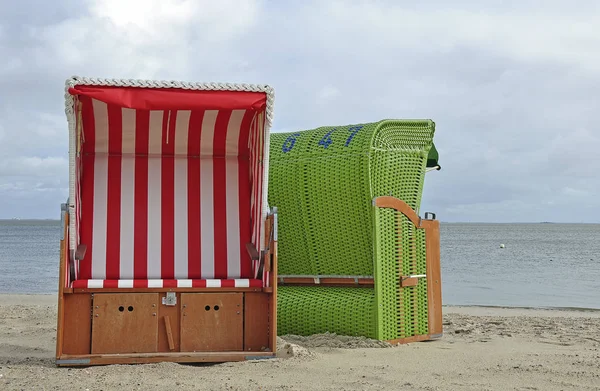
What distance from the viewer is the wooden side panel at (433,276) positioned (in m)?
6.65

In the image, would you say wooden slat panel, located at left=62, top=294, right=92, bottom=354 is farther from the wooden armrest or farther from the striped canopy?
the striped canopy

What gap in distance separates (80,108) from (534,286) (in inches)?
638

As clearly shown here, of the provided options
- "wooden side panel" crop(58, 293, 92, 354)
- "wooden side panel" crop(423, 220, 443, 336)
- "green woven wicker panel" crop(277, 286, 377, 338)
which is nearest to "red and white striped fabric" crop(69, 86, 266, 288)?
"wooden side panel" crop(58, 293, 92, 354)

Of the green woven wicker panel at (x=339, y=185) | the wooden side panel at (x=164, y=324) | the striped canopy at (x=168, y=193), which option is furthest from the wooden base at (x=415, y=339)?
the wooden side panel at (x=164, y=324)

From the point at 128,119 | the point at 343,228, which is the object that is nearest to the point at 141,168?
the point at 128,119

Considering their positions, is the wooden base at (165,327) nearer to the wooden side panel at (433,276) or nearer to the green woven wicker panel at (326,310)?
the green woven wicker panel at (326,310)

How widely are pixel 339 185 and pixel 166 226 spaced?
160 cm

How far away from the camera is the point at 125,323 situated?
5.12 m

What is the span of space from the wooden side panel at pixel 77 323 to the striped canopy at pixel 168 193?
0.40 m

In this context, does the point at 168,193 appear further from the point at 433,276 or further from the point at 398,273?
the point at 433,276

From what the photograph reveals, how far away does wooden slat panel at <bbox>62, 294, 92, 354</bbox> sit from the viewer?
503 cm

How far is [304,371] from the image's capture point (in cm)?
480

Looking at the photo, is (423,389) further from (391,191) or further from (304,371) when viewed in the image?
(391,191)

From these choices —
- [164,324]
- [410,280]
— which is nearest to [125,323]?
[164,324]
